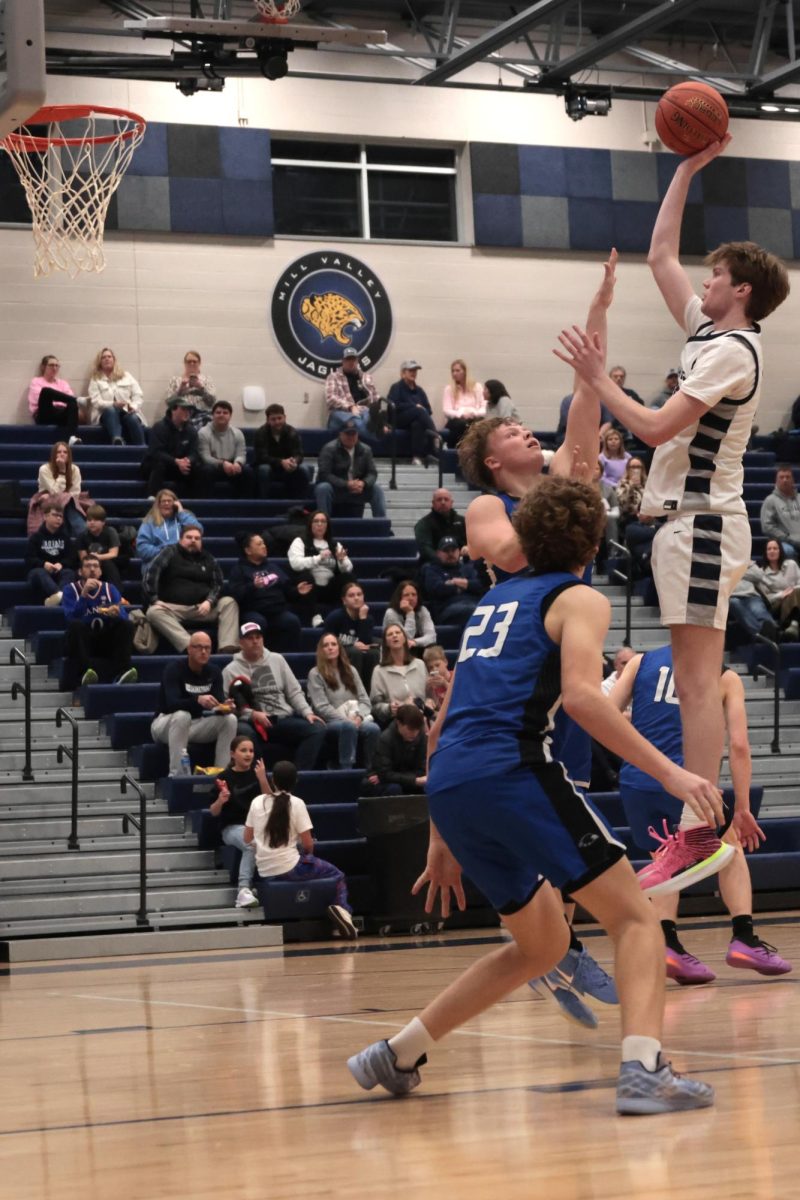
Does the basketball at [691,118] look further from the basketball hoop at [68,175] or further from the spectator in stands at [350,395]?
the spectator in stands at [350,395]

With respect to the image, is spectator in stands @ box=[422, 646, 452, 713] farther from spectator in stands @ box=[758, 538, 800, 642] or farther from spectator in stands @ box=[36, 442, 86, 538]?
spectator in stands @ box=[758, 538, 800, 642]

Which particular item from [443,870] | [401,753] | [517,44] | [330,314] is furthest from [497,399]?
[443,870]

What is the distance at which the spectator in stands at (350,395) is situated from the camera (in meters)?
18.3

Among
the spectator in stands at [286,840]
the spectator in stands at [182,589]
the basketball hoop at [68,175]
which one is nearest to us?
the spectator in stands at [286,840]

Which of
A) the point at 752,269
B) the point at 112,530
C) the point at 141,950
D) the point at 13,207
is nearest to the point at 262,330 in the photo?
the point at 13,207

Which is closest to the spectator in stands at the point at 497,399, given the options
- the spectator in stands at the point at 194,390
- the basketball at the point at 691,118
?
the spectator in stands at the point at 194,390

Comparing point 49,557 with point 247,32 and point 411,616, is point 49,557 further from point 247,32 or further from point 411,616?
point 247,32

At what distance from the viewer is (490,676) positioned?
4199 millimetres

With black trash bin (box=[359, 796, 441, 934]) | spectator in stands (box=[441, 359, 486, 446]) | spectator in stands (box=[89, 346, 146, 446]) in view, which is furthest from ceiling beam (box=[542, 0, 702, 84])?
black trash bin (box=[359, 796, 441, 934])

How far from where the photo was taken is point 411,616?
14000 millimetres

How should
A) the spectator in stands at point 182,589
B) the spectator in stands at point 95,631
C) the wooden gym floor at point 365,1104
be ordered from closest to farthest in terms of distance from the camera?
the wooden gym floor at point 365,1104 < the spectator in stands at point 95,631 < the spectator in stands at point 182,589

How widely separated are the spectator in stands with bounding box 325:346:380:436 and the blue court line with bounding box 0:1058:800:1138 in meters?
14.1

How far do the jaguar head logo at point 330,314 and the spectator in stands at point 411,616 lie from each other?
248 inches

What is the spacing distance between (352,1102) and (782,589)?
40.6ft
